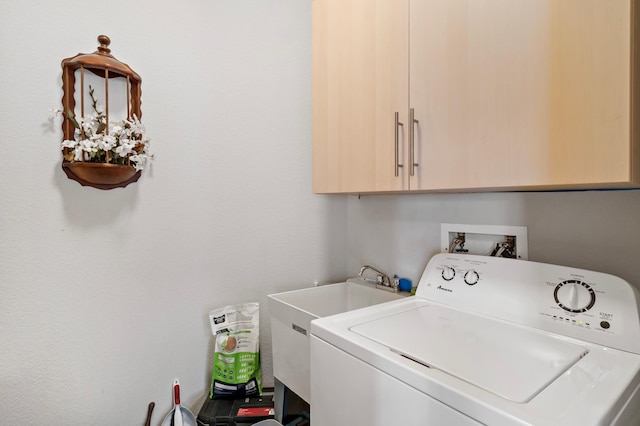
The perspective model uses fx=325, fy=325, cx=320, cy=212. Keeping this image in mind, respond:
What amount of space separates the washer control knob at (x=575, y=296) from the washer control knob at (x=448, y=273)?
0.30 meters

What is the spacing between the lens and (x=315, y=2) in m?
1.39

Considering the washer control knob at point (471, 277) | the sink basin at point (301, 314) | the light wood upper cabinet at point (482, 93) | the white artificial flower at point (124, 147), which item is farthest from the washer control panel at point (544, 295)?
the white artificial flower at point (124, 147)

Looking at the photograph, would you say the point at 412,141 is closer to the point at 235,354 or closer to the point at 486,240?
the point at 486,240

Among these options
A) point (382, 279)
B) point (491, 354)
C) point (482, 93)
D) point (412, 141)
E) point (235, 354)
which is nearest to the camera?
point (491, 354)

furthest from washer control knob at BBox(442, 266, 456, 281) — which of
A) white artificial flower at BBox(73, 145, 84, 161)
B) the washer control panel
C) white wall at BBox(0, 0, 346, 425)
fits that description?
white artificial flower at BBox(73, 145, 84, 161)

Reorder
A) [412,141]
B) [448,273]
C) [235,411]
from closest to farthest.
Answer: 1. [412,141]
2. [448,273]
3. [235,411]

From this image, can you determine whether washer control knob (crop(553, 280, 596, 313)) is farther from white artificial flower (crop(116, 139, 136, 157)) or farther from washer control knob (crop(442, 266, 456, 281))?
white artificial flower (crop(116, 139, 136, 157))

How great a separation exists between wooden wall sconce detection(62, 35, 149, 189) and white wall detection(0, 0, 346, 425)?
55 mm

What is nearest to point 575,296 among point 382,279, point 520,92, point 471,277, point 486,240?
point 471,277

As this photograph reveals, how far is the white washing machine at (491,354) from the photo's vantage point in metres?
0.58

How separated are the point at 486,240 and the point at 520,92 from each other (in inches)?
23.7

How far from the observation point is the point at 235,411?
53.5 inches

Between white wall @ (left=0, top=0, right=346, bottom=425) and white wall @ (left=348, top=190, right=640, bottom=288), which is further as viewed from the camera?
white wall @ (left=0, top=0, right=346, bottom=425)

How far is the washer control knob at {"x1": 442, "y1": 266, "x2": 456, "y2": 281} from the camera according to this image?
1.13 meters
